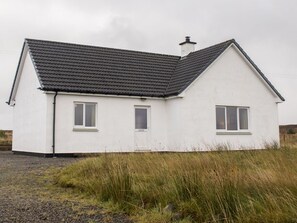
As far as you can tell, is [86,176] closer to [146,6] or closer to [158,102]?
[146,6]

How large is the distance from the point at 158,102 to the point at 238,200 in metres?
15.7

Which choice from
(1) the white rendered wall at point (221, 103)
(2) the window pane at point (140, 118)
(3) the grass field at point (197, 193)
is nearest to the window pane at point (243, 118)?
(1) the white rendered wall at point (221, 103)

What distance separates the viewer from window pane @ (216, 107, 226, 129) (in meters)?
21.7

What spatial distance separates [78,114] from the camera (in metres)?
19.3

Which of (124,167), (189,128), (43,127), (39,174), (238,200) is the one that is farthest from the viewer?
(189,128)

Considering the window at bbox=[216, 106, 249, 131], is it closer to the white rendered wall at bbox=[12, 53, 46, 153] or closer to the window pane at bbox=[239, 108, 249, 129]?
the window pane at bbox=[239, 108, 249, 129]

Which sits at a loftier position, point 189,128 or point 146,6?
point 146,6

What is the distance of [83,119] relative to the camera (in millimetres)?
19359

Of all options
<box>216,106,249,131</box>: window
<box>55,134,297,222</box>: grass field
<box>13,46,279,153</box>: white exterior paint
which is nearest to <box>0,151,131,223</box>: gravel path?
<box>55,134,297,222</box>: grass field

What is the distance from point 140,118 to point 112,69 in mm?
3192

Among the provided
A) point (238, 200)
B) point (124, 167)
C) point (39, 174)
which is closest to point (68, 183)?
point (124, 167)

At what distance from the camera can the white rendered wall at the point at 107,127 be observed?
61.3 ft

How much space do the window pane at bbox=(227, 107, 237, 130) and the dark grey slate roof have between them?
2840mm

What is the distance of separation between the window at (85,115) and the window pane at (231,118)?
734cm
